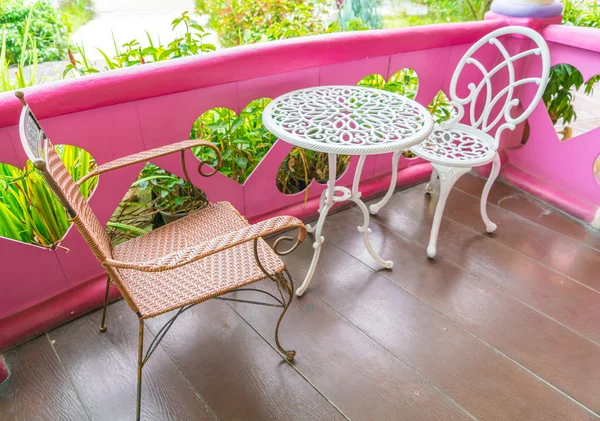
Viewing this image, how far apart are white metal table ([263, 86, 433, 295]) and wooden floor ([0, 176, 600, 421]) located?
202 mm

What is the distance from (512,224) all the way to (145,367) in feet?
6.16

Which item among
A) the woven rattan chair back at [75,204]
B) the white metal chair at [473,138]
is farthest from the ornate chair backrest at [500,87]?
the woven rattan chair back at [75,204]

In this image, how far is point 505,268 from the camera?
1.91 metres

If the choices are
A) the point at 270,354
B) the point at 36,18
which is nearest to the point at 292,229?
the point at 270,354

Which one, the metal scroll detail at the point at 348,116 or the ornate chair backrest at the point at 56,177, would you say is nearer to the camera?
the ornate chair backrest at the point at 56,177

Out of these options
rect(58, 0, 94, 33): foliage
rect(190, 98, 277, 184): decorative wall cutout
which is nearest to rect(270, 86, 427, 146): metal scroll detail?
rect(190, 98, 277, 184): decorative wall cutout

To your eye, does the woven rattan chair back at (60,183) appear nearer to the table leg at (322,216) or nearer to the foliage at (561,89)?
the table leg at (322,216)

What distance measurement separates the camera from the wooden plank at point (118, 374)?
1.32m

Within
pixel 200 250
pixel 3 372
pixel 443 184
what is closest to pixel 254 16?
pixel 443 184

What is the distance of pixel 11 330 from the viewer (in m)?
1.48

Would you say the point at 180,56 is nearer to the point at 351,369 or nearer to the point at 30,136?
the point at 30,136

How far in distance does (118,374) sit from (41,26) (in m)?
3.16

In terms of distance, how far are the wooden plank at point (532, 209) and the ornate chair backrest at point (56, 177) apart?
2.04 metres

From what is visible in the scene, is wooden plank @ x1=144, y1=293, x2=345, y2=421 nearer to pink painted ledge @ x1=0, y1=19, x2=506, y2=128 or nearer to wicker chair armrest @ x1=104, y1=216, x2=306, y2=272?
wicker chair armrest @ x1=104, y1=216, x2=306, y2=272
